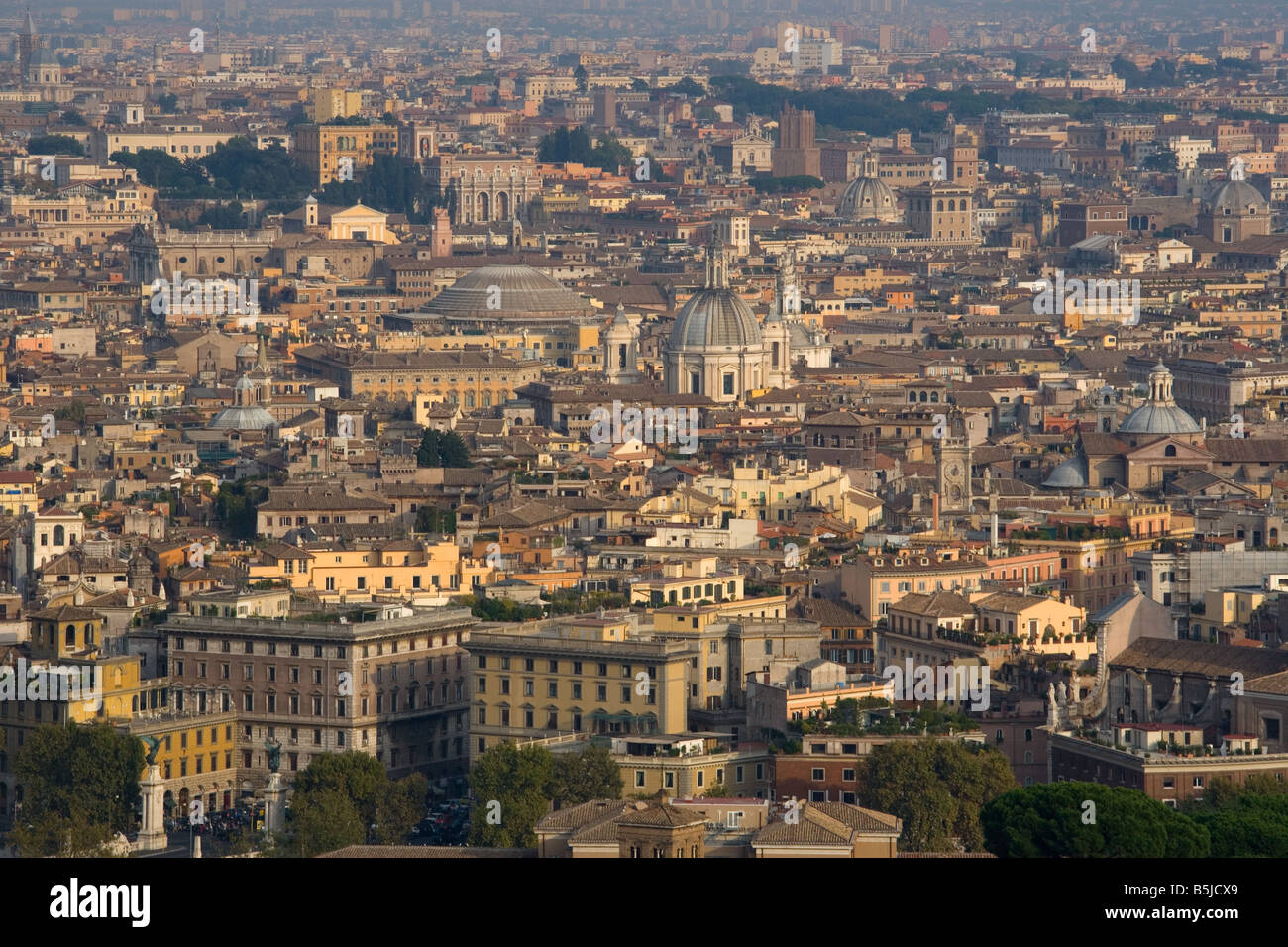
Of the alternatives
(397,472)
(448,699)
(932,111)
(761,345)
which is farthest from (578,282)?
(932,111)

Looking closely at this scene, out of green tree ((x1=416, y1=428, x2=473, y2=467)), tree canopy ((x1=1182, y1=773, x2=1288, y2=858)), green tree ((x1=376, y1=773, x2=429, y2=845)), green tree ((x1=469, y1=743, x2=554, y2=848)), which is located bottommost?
green tree ((x1=376, y1=773, x2=429, y2=845))

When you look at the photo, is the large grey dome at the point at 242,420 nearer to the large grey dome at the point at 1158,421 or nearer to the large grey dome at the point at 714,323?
the large grey dome at the point at 714,323

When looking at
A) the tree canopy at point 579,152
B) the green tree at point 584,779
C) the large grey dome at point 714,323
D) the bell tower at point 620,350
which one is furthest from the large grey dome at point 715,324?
the tree canopy at point 579,152

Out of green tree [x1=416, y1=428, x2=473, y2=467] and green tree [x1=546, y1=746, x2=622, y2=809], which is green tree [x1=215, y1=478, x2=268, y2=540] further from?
green tree [x1=546, y1=746, x2=622, y2=809]

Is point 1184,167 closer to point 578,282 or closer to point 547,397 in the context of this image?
point 578,282

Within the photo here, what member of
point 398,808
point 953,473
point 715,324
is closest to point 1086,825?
point 398,808

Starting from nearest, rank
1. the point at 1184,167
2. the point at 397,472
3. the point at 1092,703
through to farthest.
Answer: the point at 1092,703
the point at 397,472
the point at 1184,167

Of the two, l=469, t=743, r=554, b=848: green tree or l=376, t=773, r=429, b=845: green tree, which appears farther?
l=376, t=773, r=429, b=845: green tree

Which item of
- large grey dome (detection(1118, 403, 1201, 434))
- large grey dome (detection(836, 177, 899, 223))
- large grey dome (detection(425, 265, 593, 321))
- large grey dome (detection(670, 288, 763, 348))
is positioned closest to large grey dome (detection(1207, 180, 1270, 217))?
large grey dome (detection(836, 177, 899, 223))
